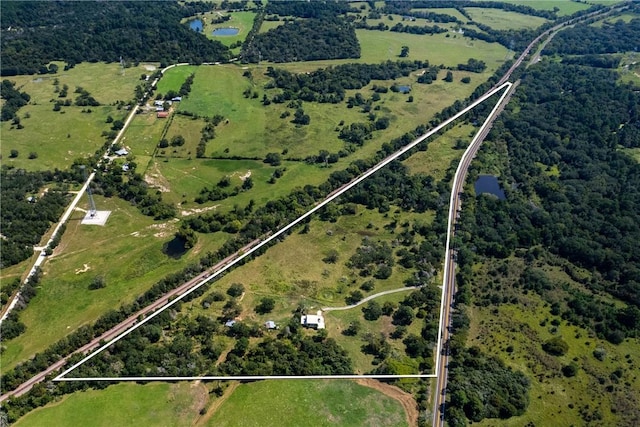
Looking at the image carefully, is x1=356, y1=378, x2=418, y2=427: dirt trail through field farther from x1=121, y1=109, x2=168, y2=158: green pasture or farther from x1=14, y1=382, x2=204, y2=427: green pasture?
x1=121, y1=109, x2=168, y2=158: green pasture

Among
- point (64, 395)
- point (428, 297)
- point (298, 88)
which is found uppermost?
point (298, 88)

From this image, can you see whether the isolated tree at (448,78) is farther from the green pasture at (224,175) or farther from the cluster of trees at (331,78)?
the green pasture at (224,175)

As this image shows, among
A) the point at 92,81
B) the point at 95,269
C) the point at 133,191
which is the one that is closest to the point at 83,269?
the point at 95,269

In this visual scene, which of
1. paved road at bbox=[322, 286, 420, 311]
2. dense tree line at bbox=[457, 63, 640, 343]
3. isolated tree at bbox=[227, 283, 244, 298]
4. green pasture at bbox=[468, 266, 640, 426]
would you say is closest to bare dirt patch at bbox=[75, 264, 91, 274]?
isolated tree at bbox=[227, 283, 244, 298]

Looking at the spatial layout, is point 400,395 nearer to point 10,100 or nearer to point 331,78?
point 331,78

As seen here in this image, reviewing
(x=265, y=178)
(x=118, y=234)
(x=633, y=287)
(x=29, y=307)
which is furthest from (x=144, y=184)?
(x=633, y=287)

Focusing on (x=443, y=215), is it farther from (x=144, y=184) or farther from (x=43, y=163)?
(x=43, y=163)
